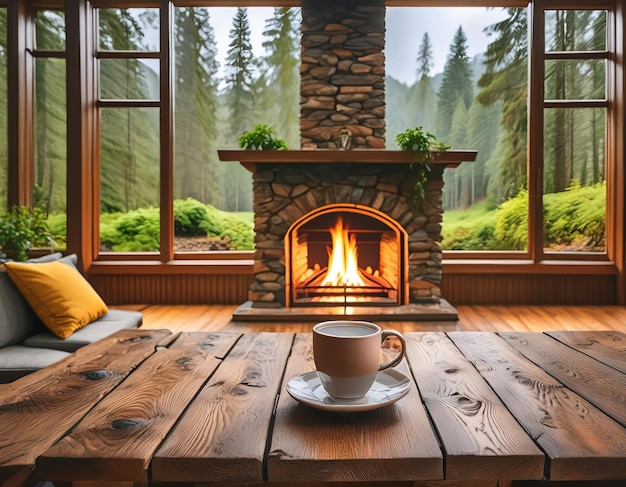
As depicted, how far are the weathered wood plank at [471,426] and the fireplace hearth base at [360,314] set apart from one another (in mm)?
2659

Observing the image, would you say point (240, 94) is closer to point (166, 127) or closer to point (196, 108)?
point (196, 108)

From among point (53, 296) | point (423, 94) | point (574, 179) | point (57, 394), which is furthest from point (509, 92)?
→ point (57, 394)

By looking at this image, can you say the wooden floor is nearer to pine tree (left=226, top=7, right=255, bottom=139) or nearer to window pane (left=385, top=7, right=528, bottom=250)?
window pane (left=385, top=7, right=528, bottom=250)

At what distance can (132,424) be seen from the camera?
766 millimetres

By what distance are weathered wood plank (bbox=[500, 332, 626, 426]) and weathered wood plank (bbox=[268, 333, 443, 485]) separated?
12.2 inches

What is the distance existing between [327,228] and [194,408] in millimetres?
3397

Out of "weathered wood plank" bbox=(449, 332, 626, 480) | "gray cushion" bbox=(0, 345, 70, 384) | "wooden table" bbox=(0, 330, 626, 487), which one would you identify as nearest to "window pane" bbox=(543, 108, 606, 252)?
"wooden table" bbox=(0, 330, 626, 487)

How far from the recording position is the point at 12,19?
462 centimetres

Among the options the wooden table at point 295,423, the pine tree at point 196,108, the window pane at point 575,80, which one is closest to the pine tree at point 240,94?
the pine tree at point 196,108

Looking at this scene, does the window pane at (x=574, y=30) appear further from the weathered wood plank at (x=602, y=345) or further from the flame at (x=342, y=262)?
the weathered wood plank at (x=602, y=345)

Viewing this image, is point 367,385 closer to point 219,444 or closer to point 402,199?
point 219,444

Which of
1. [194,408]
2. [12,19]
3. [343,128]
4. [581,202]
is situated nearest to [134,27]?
[12,19]

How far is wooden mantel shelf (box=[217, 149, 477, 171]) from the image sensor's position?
3.78 meters

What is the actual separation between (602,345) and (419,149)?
2.69 m
